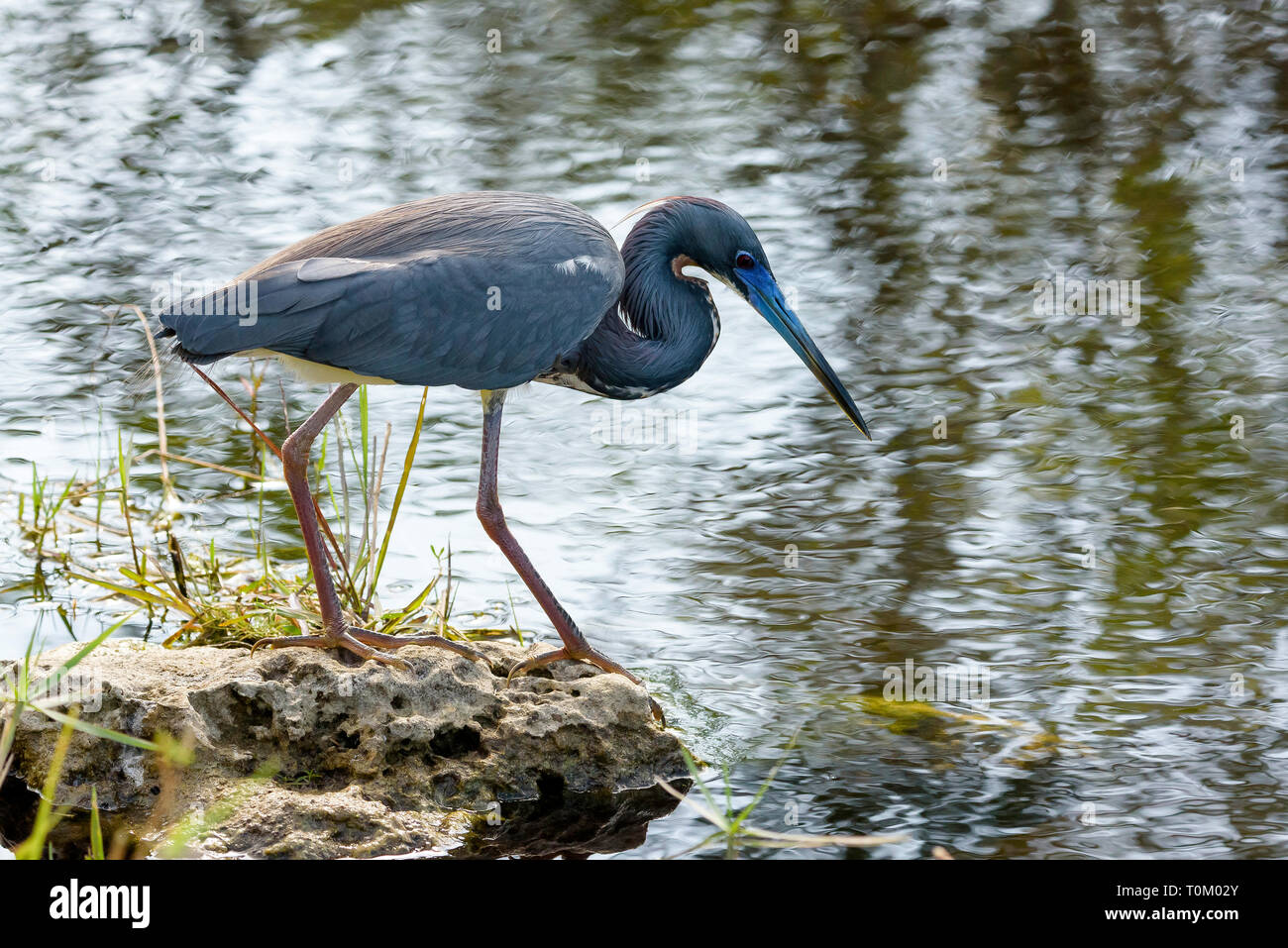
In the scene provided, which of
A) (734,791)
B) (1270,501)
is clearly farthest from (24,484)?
(1270,501)

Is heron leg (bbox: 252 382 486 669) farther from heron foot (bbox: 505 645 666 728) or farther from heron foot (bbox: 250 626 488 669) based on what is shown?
heron foot (bbox: 505 645 666 728)

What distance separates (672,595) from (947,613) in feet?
3.38

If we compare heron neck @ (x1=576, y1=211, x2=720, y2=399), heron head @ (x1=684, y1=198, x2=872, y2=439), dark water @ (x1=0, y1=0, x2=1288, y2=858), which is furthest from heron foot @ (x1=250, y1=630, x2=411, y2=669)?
heron head @ (x1=684, y1=198, x2=872, y2=439)

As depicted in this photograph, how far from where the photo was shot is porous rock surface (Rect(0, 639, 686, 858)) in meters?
4.66

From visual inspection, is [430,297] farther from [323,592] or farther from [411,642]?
[411,642]

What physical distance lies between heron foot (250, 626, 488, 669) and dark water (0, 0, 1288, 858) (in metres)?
0.83

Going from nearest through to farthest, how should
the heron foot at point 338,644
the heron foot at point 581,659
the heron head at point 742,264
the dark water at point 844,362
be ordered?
the heron foot at point 338,644, the heron foot at point 581,659, the dark water at point 844,362, the heron head at point 742,264

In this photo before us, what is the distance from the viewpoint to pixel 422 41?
12289mm

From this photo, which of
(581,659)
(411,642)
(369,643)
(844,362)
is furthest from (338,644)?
(844,362)

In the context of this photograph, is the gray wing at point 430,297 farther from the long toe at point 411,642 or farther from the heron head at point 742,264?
the long toe at point 411,642

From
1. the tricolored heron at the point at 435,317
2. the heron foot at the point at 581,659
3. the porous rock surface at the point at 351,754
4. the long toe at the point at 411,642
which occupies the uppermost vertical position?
the tricolored heron at the point at 435,317

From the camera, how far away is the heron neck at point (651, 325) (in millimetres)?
5574

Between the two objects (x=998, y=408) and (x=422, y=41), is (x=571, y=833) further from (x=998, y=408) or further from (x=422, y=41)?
(x=422, y=41)

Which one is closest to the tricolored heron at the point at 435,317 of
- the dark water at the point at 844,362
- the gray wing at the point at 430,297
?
the gray wing at the point at 430,297
